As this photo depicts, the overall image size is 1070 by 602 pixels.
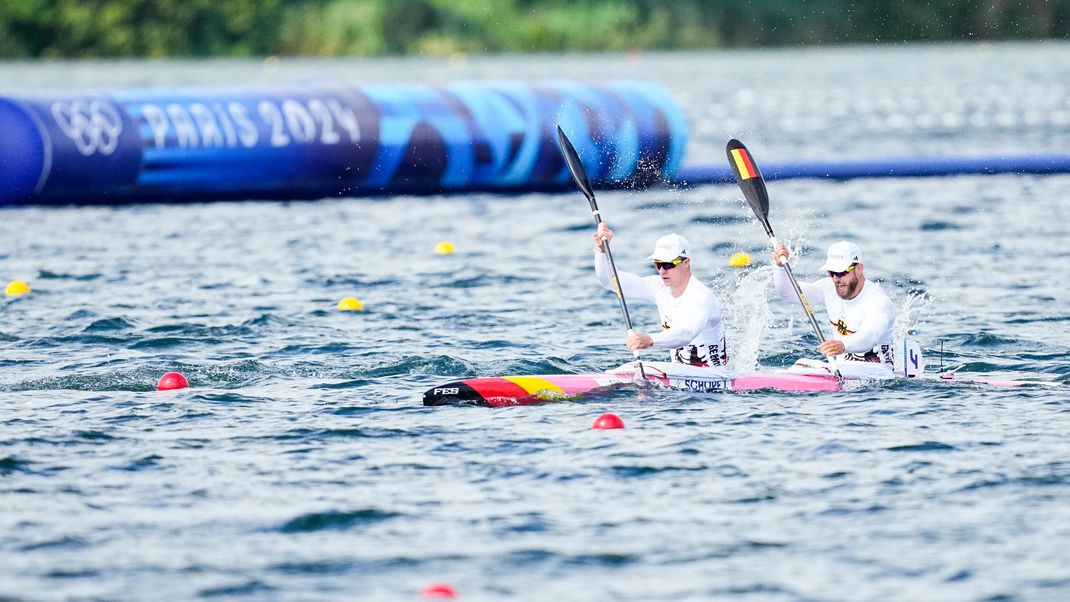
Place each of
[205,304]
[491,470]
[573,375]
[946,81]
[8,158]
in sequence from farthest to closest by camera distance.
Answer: [946,81] → [8,158] → [205,304] → [573,375] → [491,470]

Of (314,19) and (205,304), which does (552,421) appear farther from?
(314,19)

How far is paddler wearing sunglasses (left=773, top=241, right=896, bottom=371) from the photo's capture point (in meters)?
12.4

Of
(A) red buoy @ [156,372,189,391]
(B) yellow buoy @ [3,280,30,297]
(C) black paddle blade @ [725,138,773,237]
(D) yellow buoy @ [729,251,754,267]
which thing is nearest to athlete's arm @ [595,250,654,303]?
(C) black paddle blade @ [725,138,773,237]

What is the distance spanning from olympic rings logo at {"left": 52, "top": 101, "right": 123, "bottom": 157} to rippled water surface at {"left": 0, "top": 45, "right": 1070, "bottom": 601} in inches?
43.8

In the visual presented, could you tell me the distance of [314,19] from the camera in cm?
6606

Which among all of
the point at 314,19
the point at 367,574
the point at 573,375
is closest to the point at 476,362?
the point at 573,375

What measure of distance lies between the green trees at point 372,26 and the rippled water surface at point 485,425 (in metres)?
43.6

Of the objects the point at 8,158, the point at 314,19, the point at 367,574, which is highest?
the point at 314,19

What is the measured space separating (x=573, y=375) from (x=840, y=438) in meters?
2.21

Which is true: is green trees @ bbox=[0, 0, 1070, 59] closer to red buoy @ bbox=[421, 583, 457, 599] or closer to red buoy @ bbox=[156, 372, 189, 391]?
red buoy @ bbox=[156, 372, 189, 391]

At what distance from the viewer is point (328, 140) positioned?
2328 cm

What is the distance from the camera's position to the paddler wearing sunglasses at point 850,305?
1238 centimetres

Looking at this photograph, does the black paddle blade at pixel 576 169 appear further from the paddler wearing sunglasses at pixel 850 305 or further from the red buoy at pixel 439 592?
the red buoy at pixel 439 592

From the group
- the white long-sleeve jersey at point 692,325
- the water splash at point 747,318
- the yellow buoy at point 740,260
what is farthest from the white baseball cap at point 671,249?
the yellow buoy at point 740,260
